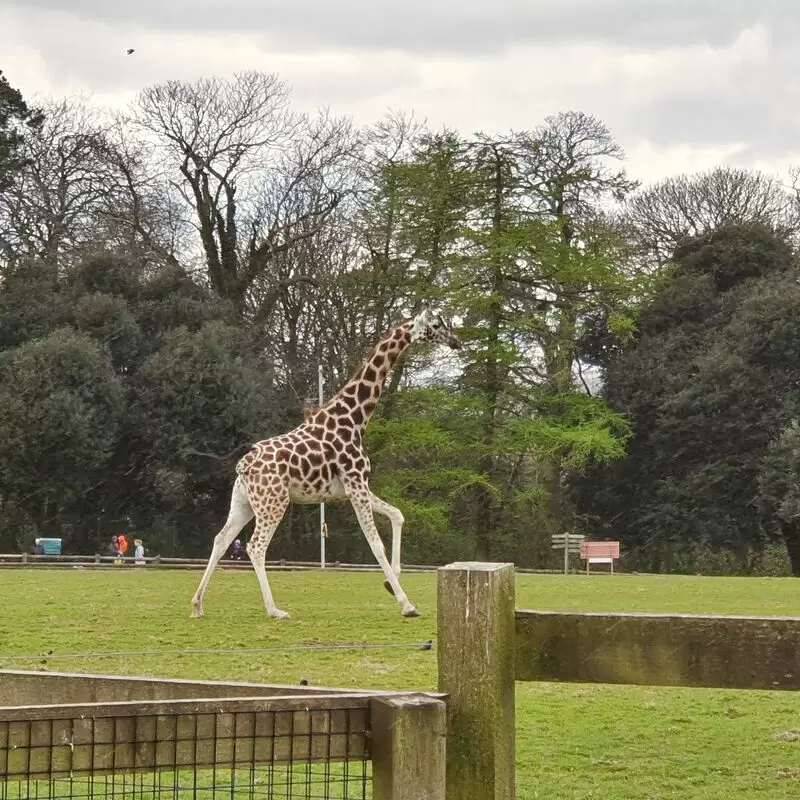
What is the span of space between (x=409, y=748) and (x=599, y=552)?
36.0m

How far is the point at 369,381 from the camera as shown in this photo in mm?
16656

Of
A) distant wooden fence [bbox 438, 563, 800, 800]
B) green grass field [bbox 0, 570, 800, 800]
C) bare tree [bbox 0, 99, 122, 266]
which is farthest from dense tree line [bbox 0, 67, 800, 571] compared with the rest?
distant wooden fence [bbox 438, 563, 800, 800]

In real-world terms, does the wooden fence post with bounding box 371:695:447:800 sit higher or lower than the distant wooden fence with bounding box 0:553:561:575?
higher

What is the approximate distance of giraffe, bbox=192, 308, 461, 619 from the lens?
15984mm

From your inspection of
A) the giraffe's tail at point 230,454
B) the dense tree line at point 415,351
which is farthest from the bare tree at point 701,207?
the giraffe's tail at point 230,454

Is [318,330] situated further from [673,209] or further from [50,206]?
[673,209]

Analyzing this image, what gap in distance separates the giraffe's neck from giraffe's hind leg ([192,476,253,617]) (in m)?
1.55

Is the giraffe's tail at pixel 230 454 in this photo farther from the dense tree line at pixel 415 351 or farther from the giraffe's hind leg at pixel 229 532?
the giraffe's hind leg at pixel 229 532

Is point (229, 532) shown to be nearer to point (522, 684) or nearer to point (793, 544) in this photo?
point (522, 684)

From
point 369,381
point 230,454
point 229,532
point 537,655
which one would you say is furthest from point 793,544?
point 537,655

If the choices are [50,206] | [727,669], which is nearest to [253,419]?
[50,206]

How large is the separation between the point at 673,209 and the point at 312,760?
48704 mm

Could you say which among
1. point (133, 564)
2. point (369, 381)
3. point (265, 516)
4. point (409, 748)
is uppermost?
point (369, 381)

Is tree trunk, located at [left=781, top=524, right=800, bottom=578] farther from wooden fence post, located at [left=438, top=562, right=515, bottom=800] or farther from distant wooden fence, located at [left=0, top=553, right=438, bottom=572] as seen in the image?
wooden fence post, located at [left=438, top=562, right=515, bottom=800]
